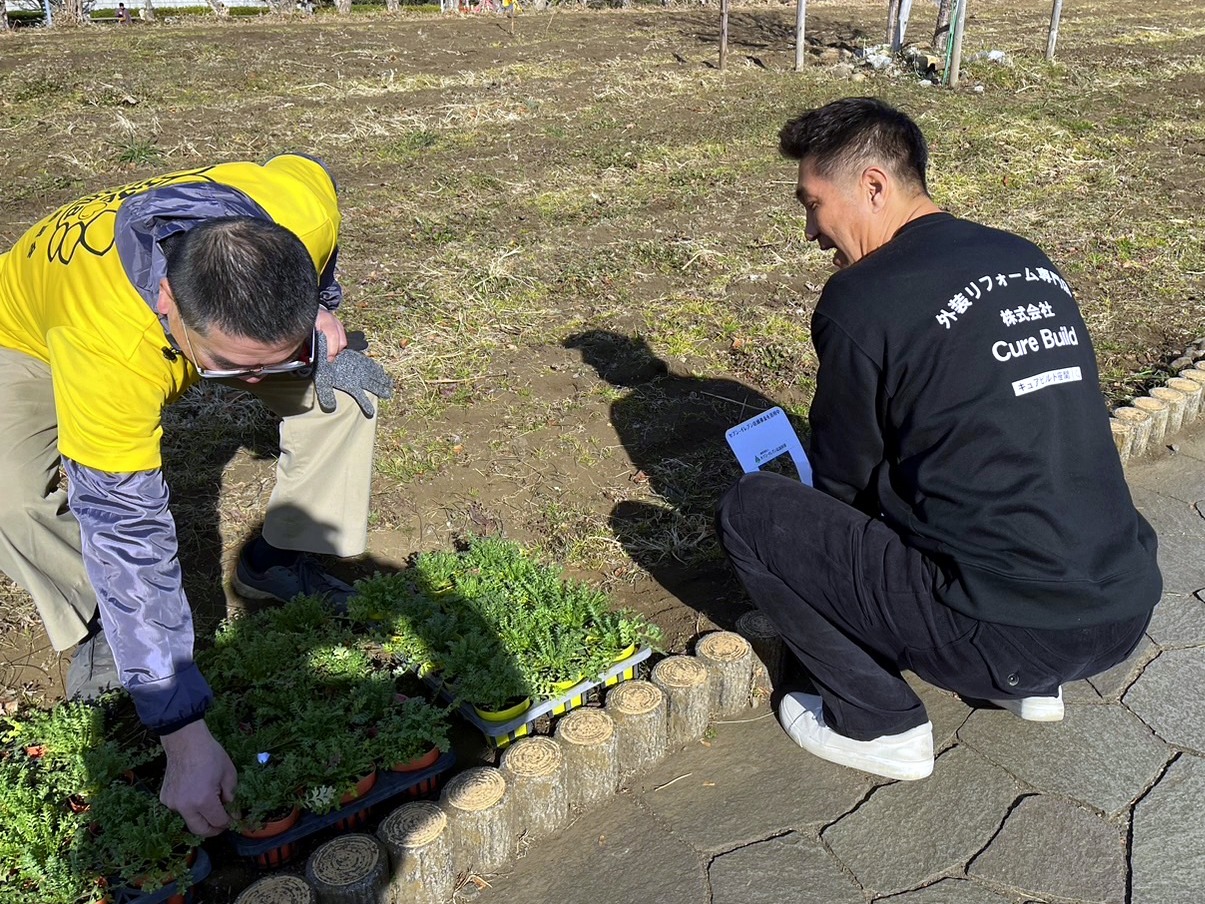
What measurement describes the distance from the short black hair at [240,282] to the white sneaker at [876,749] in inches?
69.0

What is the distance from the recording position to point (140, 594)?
216 cm

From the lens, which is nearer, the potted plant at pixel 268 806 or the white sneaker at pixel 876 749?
the potted plant at pixel 268 806

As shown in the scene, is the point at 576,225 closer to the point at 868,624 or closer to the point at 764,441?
the point at 764,441

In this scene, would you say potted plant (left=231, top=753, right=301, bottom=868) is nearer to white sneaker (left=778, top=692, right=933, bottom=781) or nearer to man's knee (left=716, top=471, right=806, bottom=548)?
man's knee (left=716, top=471, right=806, bottom=548)

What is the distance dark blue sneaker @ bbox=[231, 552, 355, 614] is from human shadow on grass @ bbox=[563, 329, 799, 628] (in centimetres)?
105

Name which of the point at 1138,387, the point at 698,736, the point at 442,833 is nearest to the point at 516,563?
the point at 698,736

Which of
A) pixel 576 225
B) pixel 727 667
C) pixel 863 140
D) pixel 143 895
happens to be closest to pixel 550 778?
pixel 727 667

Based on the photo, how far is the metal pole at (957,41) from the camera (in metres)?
11.3

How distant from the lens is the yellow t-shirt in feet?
7.16

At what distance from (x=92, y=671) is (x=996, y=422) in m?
2.61

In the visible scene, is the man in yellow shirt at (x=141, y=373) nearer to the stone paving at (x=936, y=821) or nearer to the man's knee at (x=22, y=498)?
the man's knee at (x=22, y=498)

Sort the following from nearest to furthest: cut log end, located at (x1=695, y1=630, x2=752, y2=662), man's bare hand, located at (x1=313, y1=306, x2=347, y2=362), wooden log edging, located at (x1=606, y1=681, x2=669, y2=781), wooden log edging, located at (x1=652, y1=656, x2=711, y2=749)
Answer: wooden log edging, located at (x1=606, y1=681, x2=669, y2=781) → wooden log edging, located at (x1=652, y1=656, x2=711, y2=749) → cut log end, located at (x1=695, y1=630, x2=752, y2=662) → man's bare hand, located at (x1=313, y1=306, x2=347, y2=362)

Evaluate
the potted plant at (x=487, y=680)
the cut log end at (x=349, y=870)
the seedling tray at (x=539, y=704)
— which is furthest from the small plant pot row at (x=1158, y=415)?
the cut log end at (x=349, y=870)

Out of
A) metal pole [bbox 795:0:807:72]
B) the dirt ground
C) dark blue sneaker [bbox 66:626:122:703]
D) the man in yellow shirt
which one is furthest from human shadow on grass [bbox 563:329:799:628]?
metal pole [bbox 795:0:807:72]
